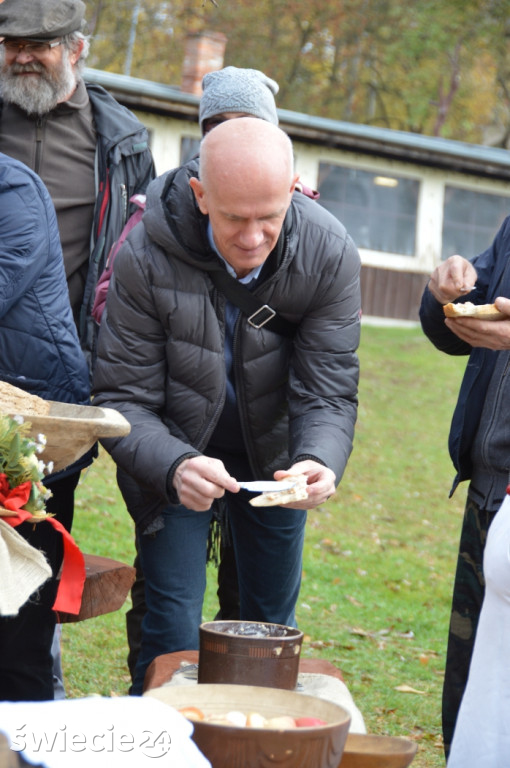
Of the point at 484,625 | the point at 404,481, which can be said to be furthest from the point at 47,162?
the point at 404,481

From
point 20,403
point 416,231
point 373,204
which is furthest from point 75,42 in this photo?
Result: point 416,231

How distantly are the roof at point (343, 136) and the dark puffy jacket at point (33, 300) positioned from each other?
14.4 metres

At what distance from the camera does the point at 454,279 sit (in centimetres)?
318

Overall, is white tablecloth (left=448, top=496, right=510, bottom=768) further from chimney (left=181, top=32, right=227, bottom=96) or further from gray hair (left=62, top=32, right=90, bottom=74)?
chimney (left=181, top=32, right=227, bottom=96)

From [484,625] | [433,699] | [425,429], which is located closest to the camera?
[484,625]

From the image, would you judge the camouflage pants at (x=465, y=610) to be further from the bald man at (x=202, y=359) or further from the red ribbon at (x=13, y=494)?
the red ribbon at (x=13, y=494)

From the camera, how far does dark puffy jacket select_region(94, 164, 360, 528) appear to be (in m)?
3.05

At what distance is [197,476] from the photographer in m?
2.74

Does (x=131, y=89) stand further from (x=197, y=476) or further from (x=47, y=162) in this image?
(x=197, y=476)

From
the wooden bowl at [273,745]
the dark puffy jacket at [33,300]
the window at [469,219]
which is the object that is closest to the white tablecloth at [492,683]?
the wooden bowl at [273,745]

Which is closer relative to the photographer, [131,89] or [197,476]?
[197,476]

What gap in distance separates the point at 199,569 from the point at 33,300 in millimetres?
891

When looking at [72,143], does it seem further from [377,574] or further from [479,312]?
[377,574]

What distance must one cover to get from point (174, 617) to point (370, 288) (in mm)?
17576
